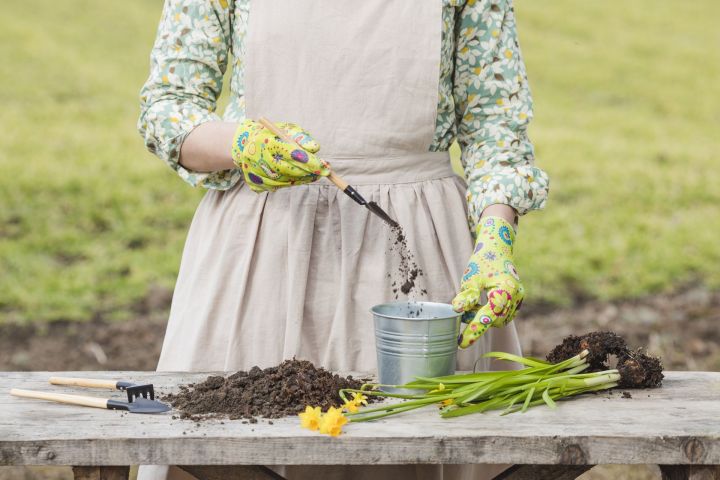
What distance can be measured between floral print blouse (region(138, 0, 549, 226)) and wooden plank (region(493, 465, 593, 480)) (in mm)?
585

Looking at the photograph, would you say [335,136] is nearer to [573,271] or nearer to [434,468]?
[434,468]

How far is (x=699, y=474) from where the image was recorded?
5.12ft

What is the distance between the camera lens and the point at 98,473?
5.02 ft

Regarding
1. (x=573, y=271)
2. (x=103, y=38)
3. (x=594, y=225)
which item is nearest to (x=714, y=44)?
(x=594, y=225)

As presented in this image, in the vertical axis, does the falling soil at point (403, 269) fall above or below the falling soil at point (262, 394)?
above

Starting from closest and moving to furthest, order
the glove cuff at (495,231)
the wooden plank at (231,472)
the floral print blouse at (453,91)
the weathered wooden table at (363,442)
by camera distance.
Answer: the weathered wooden table at (363,442)
the wooden plank at (231,472)
the glove cuff at (495,231)
the floral print blouse at (453,91)

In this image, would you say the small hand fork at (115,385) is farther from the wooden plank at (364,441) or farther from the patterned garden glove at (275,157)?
the patterned garden glove at (275,157)

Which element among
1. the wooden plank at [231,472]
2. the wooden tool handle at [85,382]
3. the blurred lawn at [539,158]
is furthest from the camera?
the blurred lawn at [539,158]

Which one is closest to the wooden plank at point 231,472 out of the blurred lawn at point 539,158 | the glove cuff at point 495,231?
the glove cuff at point 495,231

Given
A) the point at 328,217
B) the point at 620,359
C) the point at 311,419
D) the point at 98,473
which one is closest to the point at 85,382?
the point at 98,473

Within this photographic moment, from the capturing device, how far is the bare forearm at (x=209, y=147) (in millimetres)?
1931

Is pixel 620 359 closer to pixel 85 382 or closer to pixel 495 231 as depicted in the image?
pixel 495 231

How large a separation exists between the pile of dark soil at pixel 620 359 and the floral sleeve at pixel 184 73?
2.64 feet

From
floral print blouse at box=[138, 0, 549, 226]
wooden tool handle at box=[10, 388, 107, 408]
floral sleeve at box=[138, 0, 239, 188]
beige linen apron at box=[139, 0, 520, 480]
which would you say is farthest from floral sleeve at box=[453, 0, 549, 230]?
wooden tool handle at box=[10, 388, 107, 408]
